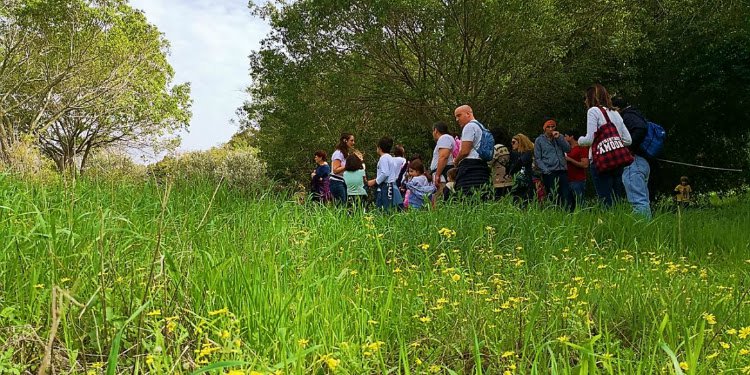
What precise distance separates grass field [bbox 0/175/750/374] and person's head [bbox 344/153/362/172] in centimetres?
419

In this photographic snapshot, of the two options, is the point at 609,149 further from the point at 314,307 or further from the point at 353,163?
the point at 314,307

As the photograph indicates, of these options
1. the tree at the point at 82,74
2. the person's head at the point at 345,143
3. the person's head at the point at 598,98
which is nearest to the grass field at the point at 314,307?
the person's head at the point at 598,98

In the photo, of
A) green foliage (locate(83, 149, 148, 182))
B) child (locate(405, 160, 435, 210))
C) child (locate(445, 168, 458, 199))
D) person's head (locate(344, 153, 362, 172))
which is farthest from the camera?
child (locate(405, 160, 435, 210))

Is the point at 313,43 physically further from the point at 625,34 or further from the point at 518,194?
the point at 518,194

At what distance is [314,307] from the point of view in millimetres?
2320

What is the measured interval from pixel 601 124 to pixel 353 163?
354 cm

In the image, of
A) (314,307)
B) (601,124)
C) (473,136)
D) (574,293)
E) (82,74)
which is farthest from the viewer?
(82,74)

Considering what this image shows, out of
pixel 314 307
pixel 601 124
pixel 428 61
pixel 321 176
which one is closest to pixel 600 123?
pixel 601 124

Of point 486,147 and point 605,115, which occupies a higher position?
point 605,115

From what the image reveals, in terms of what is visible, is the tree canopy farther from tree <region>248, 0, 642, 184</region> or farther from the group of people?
the group of people

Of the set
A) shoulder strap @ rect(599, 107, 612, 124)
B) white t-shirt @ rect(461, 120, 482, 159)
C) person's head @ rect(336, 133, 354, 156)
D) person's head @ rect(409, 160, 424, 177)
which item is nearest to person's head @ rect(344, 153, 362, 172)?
person's head @ rect(336, 133, 354, 156)

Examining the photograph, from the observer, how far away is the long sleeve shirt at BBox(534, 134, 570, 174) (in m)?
8.02

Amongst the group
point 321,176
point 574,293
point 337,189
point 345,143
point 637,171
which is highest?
point 345,143

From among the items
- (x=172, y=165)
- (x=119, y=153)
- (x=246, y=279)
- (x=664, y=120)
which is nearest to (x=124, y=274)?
(x=246, y=279)
